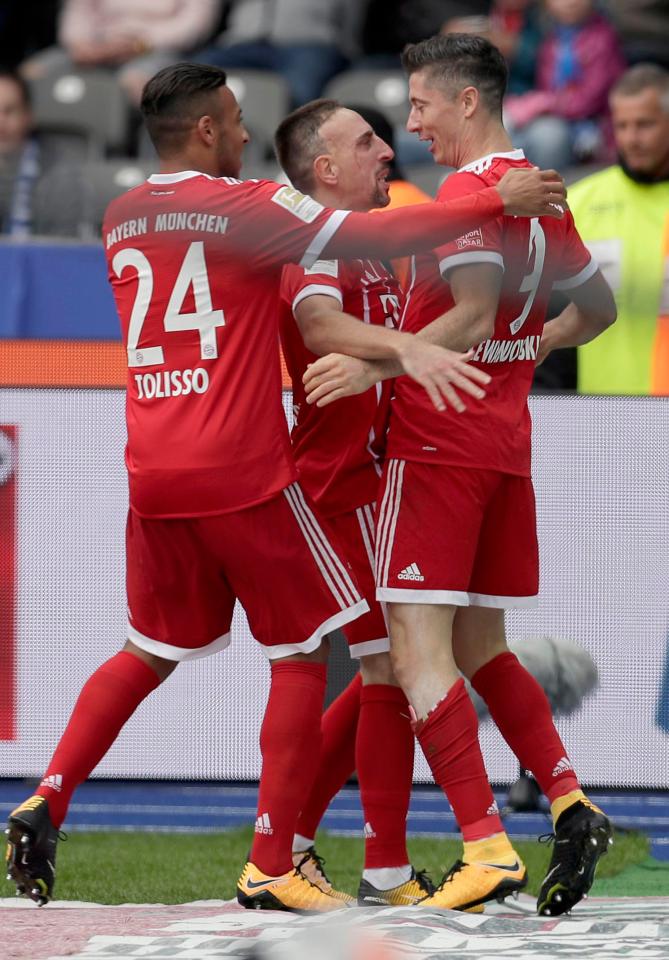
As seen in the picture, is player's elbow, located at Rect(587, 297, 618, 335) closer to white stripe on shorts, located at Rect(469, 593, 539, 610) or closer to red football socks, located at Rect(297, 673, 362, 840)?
white stripe on shorts, located at Rect(469, 593, 539, 610)

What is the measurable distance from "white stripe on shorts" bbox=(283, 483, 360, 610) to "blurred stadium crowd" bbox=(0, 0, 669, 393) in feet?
13.7

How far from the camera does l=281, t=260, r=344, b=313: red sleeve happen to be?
12.3 ft

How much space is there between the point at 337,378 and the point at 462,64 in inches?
32.3

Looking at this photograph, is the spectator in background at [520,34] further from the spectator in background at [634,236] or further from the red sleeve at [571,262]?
the red sleeve at [571,262]

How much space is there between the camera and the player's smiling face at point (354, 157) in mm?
4008

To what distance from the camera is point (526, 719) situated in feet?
12.8

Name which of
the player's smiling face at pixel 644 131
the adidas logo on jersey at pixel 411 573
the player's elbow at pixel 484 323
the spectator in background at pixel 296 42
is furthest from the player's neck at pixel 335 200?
the spectator in background at pixel 296 42

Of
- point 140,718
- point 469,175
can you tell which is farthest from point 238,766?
point 469,175

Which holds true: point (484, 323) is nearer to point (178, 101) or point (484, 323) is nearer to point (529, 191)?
point (529, 191)

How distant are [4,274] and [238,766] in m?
2.53

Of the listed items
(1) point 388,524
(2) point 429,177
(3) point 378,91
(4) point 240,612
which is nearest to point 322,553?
(1) point 388,524

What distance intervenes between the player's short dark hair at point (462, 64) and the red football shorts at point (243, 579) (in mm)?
993

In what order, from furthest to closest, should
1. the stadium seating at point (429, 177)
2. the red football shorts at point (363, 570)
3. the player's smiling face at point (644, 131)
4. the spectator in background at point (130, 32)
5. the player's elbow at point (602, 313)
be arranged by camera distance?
the spectator in background at point (130, 32)
the stadium seating at point (429, 177)
the player's smiling face at point (644, 131)
the player's elbow at point (602, 313)
the red football shorts at point (363, 570)

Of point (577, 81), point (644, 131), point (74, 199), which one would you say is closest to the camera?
point (644, 131)
